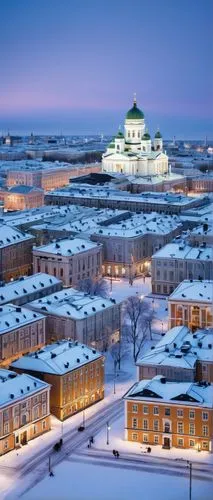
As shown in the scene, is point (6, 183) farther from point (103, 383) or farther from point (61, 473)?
point (61, 473)

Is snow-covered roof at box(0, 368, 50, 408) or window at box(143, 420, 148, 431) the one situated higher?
snow-covered roof at box(0, 368, 50, 408)

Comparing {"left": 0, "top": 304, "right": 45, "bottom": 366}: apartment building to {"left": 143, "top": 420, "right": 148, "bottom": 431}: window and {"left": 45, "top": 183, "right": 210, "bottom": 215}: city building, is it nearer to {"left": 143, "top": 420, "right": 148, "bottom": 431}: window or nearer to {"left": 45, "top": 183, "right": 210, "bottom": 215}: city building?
{"left": 143, "top": 420, "right": 148, "bottom": 431}: window

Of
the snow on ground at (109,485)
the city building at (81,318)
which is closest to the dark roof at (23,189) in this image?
the city building at (81,318)

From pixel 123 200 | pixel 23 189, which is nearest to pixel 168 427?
pixel 123 200

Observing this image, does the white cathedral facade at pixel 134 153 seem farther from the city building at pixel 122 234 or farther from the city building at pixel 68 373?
the city building at pixel 68 373

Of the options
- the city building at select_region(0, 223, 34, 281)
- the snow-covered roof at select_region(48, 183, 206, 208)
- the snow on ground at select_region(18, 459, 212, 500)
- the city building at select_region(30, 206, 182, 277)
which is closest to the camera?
the snow on ground at select_region(18, 459, 212, 500)

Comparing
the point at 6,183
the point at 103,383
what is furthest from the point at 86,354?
the point at 6,183

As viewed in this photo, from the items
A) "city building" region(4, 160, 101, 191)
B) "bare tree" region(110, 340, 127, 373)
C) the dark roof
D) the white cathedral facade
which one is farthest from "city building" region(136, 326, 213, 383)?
"city building" region(4, 160, 101, 191)
